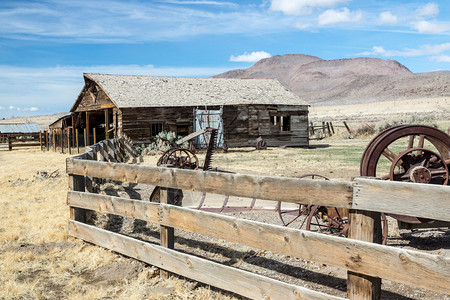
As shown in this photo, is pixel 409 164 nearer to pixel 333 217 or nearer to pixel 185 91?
pixel 333 217

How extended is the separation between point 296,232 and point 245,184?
0.69 meters

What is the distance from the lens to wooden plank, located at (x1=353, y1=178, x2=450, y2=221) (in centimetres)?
255

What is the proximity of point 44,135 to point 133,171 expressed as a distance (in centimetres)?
2588

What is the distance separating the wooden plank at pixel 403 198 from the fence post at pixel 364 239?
90 millimetres

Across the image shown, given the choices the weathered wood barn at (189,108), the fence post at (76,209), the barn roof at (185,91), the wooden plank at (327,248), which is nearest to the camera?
the wooden plank at (327,248)

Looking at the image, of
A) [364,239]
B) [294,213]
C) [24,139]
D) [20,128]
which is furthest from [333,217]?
[20,128]

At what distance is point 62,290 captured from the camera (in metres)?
4.11

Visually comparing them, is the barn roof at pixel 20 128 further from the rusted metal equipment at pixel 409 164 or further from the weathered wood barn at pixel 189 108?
the rusted metal equipment at pixel 409 164

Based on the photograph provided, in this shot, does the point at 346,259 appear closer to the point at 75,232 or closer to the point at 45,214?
the point at 75,232

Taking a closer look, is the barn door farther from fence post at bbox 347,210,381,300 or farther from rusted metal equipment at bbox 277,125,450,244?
fence post at bbox 347,210,381,300

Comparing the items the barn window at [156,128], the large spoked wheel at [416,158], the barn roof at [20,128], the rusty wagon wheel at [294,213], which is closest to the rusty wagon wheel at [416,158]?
the large spoked wheel at [416,158]

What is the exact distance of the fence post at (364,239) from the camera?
9.20 ft

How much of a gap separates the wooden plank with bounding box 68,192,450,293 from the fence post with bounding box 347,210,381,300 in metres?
0.09

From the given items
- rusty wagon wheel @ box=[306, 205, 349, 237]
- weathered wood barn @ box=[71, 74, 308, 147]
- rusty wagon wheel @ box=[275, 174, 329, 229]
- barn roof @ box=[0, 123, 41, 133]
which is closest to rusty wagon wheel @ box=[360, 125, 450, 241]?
rusty wagon wheel @ box=[306, 205, 349, 237]
